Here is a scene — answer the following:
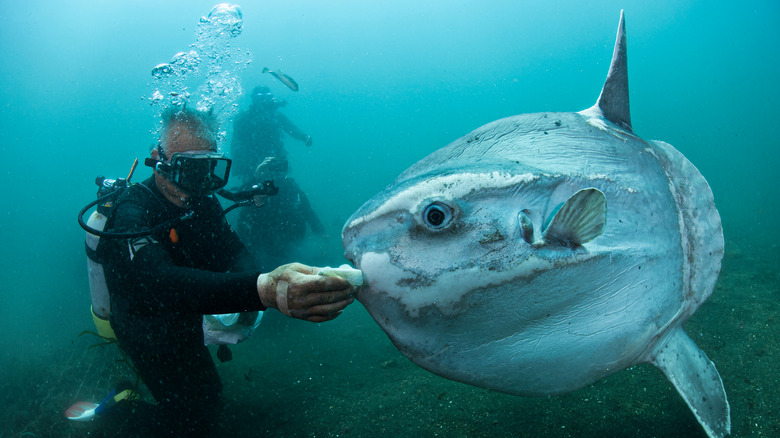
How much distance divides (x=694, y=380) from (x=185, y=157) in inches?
159

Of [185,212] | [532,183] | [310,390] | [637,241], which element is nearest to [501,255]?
[532,183]

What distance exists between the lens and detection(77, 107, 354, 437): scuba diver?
2.56m

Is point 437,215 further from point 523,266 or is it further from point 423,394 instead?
point 423,394

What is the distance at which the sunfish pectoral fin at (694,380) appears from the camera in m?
1.80

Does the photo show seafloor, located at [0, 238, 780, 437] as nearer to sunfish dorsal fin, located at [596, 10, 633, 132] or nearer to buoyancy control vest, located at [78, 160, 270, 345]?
buoyancy control vest, located at [78, 160, 270, 345]

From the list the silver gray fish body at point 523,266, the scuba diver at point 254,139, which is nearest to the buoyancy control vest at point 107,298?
the silver gray fish body at point 523,266

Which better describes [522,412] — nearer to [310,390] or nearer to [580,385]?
[580,385]

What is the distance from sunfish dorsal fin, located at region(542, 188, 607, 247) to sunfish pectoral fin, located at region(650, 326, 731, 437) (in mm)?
976

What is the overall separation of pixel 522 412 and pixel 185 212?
3813mm

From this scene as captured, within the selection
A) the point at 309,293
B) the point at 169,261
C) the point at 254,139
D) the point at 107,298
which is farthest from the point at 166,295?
the point at 254,139

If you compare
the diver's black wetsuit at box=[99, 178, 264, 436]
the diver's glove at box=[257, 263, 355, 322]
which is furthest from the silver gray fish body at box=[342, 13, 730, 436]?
the diver's black wetsuit at box=[99, 178, 264, 436]

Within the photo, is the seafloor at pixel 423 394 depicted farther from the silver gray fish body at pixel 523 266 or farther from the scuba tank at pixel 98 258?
the scuba tank at pixel 98 258

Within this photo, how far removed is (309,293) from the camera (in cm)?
149

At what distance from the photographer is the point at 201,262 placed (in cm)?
357
